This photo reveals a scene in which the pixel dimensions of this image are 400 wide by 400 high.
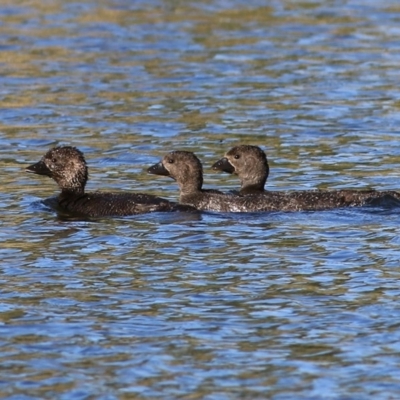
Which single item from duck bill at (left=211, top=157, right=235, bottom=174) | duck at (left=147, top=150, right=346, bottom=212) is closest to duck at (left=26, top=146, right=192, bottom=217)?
duck at (left=147, top=150, right=346, bottom=212)

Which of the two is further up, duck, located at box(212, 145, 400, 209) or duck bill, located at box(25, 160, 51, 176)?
duck bill, located at box(25, 160, 51, 176)

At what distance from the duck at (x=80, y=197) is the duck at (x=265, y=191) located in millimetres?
1287

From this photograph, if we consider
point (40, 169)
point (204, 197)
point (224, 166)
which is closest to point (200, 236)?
point (204, 197)

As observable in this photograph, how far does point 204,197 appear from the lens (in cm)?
1445

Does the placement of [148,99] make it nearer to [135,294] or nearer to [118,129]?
[118,129]

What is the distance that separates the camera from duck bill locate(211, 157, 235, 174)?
1563 cm

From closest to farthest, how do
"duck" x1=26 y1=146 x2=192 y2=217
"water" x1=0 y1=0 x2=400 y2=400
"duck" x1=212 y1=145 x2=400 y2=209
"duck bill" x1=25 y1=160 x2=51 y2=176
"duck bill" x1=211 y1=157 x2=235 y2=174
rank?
"water" x1=0 y1=0 x2=400 y2=400 → "duck" x1=212 y1=145 x2=400 y2=209 → "duck" x1=26 y1=146 x2=192 y2=217 → "duck bill" x1=25 y1=160 x2=51 y2=176 → "duck bill" x1=211 y1=157 x2=235 y2=174

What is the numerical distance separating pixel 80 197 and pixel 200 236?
2.43 metres

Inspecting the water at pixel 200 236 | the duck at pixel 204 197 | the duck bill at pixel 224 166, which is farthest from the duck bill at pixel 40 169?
the duck bill at pixel 224 166

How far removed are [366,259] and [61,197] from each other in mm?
4541

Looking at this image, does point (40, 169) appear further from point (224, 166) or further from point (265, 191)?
point (265, 191)

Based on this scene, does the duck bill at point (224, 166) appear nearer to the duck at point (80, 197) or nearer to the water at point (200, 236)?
the water at point (200, 236)

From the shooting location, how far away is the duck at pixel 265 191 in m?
13.7

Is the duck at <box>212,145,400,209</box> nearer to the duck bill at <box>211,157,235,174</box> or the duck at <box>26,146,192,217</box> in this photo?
the duck bill at <box>211,157,235,174</box>
